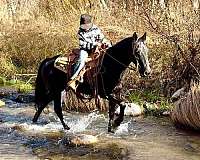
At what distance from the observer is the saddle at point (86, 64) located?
9672 mm

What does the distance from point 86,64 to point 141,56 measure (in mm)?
1338

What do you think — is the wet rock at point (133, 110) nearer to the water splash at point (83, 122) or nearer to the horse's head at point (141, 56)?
the water splash at point (83, 122)

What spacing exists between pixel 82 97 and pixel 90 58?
3.19ft

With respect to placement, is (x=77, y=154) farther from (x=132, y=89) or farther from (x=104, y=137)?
(x=132, y=89)

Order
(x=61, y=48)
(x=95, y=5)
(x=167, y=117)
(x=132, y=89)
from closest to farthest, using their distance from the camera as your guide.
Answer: (x=167, y=117) < (x=132, y=89) < (x=61, y=48) < (x=95, y=5)

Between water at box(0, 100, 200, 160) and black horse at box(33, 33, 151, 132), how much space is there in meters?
0.38

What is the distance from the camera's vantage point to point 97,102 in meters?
11.6

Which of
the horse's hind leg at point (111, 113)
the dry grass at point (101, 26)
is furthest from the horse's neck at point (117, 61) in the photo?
the dry grass at point (101, 26)

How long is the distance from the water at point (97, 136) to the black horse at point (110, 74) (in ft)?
1.24

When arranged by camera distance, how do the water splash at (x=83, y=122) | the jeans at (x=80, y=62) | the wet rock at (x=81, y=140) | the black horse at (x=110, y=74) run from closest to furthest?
the wet rock at (x=81, y=140) < the black horse at (x=110, y=74) < the jeans at (x=80, y=62) < the water splash at (x=83, y=122)

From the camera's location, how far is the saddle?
9.67 meters

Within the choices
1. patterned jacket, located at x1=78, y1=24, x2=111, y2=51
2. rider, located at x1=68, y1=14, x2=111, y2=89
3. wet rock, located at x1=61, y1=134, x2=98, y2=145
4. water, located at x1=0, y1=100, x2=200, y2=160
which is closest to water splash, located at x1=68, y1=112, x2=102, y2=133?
water, located at x1=0, y1=100, x2=200, y2=160

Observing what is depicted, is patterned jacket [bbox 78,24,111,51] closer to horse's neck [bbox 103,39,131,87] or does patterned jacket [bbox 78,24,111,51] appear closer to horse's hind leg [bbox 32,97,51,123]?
horse's neck [bbox 103,39,131,87]

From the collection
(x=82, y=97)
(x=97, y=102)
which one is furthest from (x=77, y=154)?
(x=97, y=102)
